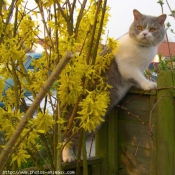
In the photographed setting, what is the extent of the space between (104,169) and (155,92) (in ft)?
2.25

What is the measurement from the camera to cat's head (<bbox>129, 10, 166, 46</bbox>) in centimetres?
243

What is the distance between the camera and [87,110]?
1078 mm

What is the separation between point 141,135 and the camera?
184 centimetres

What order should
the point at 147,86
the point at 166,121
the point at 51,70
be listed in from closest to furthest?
1. the point at 51,70
2. the point at 166,121
3. the point at 147,86

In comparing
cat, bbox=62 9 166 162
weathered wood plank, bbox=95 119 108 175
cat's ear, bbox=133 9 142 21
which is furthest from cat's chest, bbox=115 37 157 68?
weathered wood plank, bbox=95 119 108 175

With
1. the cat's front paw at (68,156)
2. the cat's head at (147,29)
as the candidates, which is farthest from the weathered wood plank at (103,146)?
the cat's head at (147,29)

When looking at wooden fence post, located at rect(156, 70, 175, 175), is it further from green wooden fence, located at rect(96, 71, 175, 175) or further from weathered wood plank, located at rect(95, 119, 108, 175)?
weathered wood plank, located at rect(95, 119, 108, 175)

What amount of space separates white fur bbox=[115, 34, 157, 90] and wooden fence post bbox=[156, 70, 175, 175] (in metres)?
0.57

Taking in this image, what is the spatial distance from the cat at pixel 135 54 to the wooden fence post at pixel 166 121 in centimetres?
47

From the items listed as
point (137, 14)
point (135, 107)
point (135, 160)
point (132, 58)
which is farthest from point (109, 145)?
point (137, 14)

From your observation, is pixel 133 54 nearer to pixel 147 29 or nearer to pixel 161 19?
pixel 147 29

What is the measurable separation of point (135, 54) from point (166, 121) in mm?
862

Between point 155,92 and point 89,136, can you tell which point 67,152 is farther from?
point 155,92

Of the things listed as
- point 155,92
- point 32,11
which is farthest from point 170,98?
point 32,11
